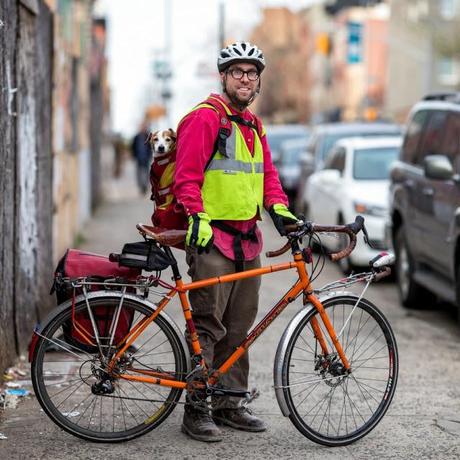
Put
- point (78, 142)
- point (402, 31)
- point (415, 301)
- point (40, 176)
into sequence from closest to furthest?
point (40, 176) → point (415, 301) → point (78, 142) → point (402, 31)

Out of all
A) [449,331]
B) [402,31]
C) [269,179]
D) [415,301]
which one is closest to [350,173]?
[415,301]

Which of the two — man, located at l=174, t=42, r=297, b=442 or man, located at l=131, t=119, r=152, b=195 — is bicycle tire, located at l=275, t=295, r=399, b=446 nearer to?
man, located at l=174, t=42, r=297, b=442

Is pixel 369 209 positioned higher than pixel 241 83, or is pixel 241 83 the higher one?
pixel 241 83

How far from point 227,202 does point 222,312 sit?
56 centimetres

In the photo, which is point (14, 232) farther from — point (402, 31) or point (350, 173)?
point (402, 31)

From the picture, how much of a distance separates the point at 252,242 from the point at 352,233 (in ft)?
1.70

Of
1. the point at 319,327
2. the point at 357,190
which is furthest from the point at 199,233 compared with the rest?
the point at 357,190

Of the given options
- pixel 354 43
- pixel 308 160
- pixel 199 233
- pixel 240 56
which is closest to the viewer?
pixel 199 233

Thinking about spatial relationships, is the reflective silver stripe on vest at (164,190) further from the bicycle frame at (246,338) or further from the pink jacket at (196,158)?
the bicycle frame at (246,338)

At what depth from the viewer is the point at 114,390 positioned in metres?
5.59

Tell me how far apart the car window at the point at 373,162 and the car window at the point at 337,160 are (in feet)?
0.80

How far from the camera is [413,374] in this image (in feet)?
24.9

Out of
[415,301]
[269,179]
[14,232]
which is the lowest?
[415,301]

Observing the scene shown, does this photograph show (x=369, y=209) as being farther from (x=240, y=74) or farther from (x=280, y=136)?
(x=280, y=136)
